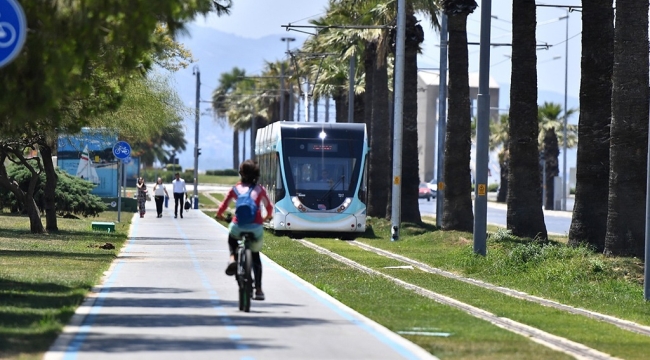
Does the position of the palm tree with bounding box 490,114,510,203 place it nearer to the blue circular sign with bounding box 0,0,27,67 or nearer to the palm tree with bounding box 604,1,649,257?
the palm tree with bounding box 604,1,649,257

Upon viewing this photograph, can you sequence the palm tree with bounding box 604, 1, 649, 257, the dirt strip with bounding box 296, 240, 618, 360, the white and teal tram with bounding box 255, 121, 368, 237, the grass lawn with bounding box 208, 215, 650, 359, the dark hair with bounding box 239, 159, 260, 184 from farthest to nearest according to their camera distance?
the white and teal tram with bounding box 255, 121, 368, 237 < the palm tree with bounding box 604, 1, 649, 257 < the dark hair with bounding box 239, 159, 260, 184 < the grass lawn with bounding box 208, 215, 650, 359 < the dirt strip with bounding box 296, 240, 618, 360

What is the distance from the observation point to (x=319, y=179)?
42000mm

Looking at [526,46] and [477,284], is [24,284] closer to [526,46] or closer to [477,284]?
[477,284]

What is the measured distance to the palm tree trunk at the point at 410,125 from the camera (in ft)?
156

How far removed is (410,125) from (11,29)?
115 ft

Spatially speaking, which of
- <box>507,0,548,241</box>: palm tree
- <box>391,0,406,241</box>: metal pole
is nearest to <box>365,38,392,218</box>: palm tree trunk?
<box>391,0,406,241</box>: metal pole

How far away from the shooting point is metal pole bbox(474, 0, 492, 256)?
29.6m

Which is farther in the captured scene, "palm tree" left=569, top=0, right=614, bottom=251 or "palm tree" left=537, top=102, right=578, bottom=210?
"palm tree" left=537, top=102, right=578, bottom=210

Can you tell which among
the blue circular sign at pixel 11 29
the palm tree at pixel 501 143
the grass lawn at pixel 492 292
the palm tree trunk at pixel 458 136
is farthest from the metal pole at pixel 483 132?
the palm tree at pixel 501 143

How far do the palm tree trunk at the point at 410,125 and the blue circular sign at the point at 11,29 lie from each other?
34227 mm

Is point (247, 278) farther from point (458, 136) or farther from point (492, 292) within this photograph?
point (458, 136)

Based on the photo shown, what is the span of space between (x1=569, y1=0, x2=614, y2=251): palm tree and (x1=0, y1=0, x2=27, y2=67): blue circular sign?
17729 millimetres

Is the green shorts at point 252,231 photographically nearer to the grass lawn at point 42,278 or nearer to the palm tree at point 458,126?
the grass lawn at point 42,278

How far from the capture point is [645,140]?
2581 centimetres
